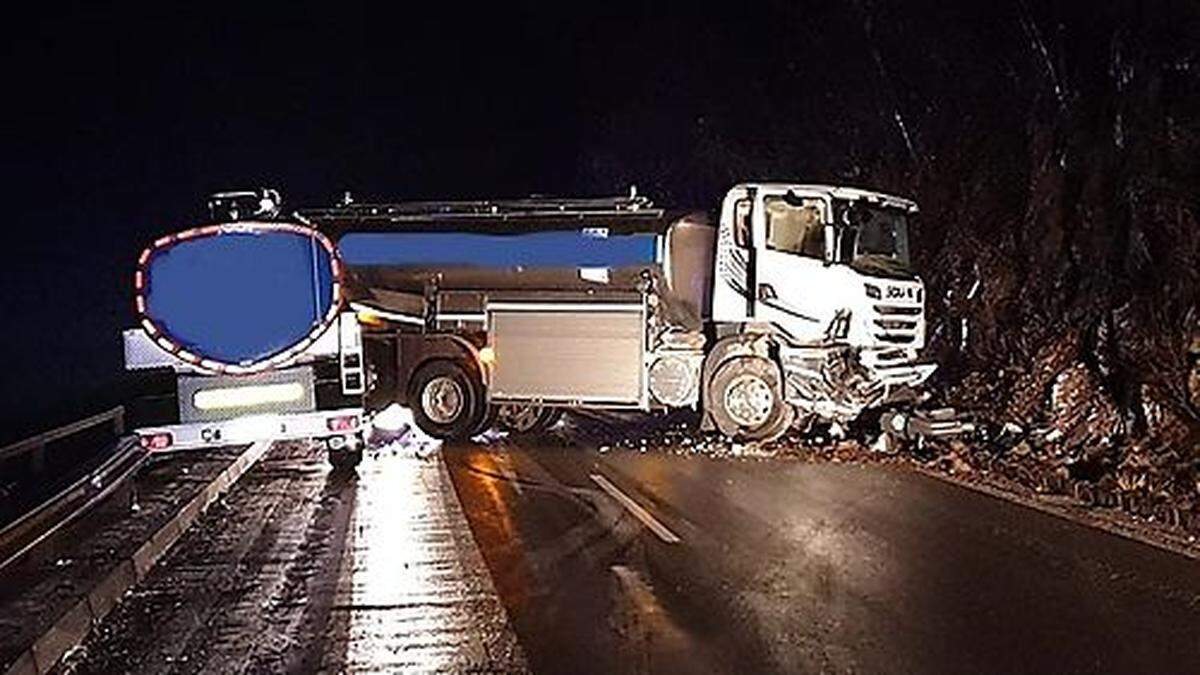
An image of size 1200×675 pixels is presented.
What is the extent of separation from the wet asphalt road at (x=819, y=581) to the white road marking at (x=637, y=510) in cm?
3

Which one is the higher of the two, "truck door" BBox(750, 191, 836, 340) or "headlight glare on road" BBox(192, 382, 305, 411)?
"truck door" BBox(750, 191, 836, 340)

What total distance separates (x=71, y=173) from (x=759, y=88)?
64.6m

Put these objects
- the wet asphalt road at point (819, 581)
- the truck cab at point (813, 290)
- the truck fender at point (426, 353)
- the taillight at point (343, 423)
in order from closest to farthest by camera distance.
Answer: the wet asphalt road at point (819, 581)
the taillight at point (343, 423)
the truck cab at point (813, 290)
the truck fender at point (426, 353)

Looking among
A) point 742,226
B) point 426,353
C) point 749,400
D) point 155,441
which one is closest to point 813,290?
point 742,226

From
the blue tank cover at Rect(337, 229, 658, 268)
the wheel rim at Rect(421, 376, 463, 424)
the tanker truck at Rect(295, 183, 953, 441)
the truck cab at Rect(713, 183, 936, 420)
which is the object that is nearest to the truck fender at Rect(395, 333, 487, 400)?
the tanker truck at Rect(295, 183, 953, 441)

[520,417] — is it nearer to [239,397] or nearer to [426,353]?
[426,353]

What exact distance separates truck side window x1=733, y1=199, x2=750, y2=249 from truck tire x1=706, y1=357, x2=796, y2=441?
135 centimetres

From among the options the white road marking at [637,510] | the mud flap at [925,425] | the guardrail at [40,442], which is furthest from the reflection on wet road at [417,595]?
the mud flap at [925,425]

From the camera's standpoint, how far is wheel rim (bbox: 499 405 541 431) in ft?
62.0

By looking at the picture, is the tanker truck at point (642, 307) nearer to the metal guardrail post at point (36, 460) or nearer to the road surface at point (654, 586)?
the road surface at point (654, 586)

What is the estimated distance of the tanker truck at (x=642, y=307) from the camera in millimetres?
16516

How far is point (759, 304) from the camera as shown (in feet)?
54.3

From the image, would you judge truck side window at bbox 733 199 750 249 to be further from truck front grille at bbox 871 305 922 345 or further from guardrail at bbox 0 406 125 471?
guardrail at bbox 0 406 125 471

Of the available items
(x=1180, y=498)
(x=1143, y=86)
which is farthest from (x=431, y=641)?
(x=1143, y=86)
